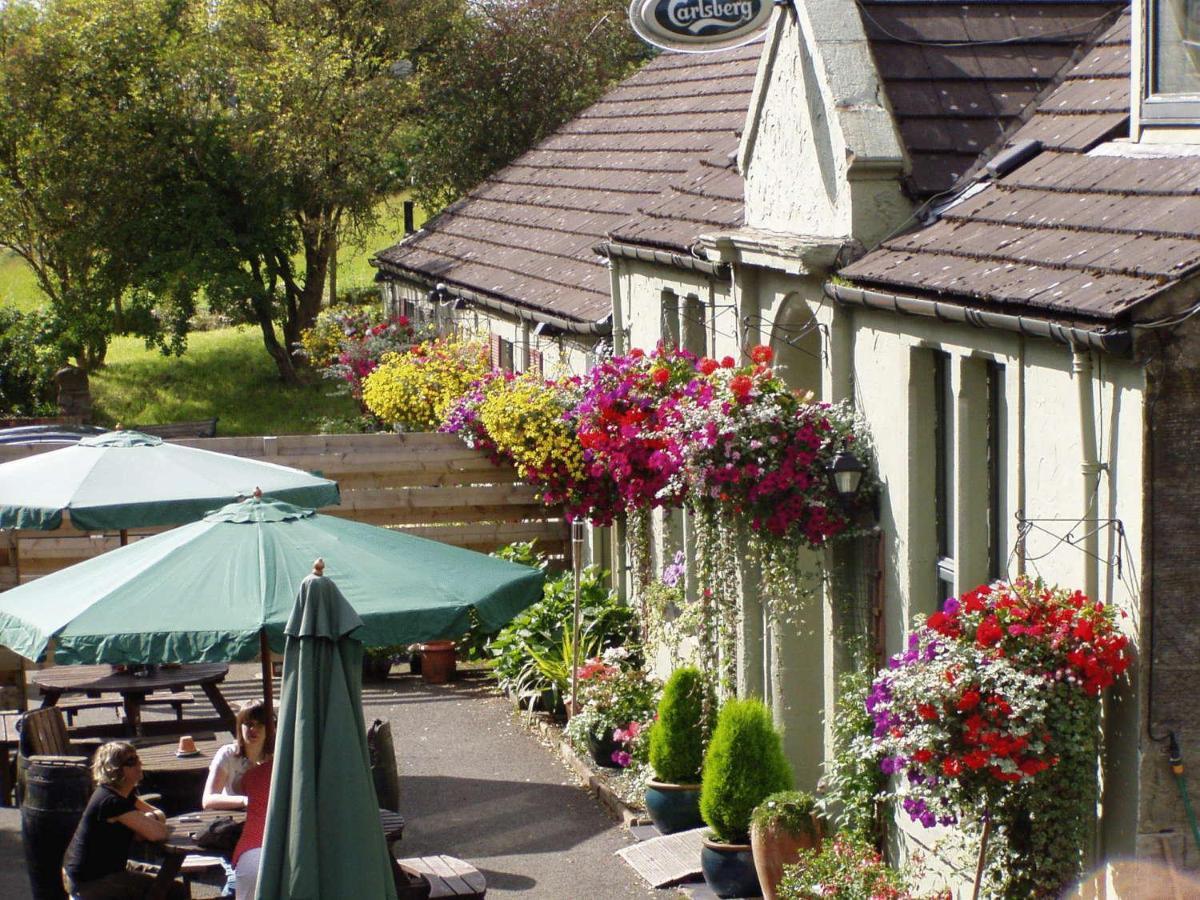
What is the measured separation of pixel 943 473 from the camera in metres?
8.21

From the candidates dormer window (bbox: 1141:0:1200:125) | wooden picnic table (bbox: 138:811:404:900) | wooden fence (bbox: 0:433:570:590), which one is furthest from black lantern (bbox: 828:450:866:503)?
wooden fence (bbox: 0:433:570:590)

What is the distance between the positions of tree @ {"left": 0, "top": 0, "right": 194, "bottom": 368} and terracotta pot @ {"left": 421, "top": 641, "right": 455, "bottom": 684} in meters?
14.9

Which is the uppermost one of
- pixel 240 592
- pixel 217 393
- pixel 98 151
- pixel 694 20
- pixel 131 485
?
pixel 98 151

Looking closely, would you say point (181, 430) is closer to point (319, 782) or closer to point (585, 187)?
point (585, 187)

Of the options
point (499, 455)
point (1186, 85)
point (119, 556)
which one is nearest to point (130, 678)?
point (119, 556)

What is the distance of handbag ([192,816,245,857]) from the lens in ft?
27.9

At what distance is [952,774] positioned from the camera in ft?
20.3

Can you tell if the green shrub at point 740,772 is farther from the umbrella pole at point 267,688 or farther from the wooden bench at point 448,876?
the umbrella pole at point 267,688

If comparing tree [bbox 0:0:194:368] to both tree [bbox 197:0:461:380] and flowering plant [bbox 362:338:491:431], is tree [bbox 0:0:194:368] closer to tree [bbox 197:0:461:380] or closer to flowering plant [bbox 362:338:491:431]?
tree [bbox 197:0:461:380]

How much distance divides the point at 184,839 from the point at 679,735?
3.40 meters

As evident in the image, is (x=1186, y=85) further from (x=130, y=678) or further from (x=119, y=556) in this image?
(x=130, y=678)

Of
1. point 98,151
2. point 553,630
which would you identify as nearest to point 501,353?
point 553,630

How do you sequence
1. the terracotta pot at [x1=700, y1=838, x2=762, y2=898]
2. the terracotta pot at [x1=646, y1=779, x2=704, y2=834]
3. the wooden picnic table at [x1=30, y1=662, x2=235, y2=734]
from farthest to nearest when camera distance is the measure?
the wooden picnic table at [x1=30, y1=662, x2=235, y2=734], the terracotta pot at [x1=646, y1=779, x2=704, y2=834], the terracotta pot at [x1=700, y1=838, x2=762, y2=898]

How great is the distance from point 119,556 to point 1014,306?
5.13 metres
